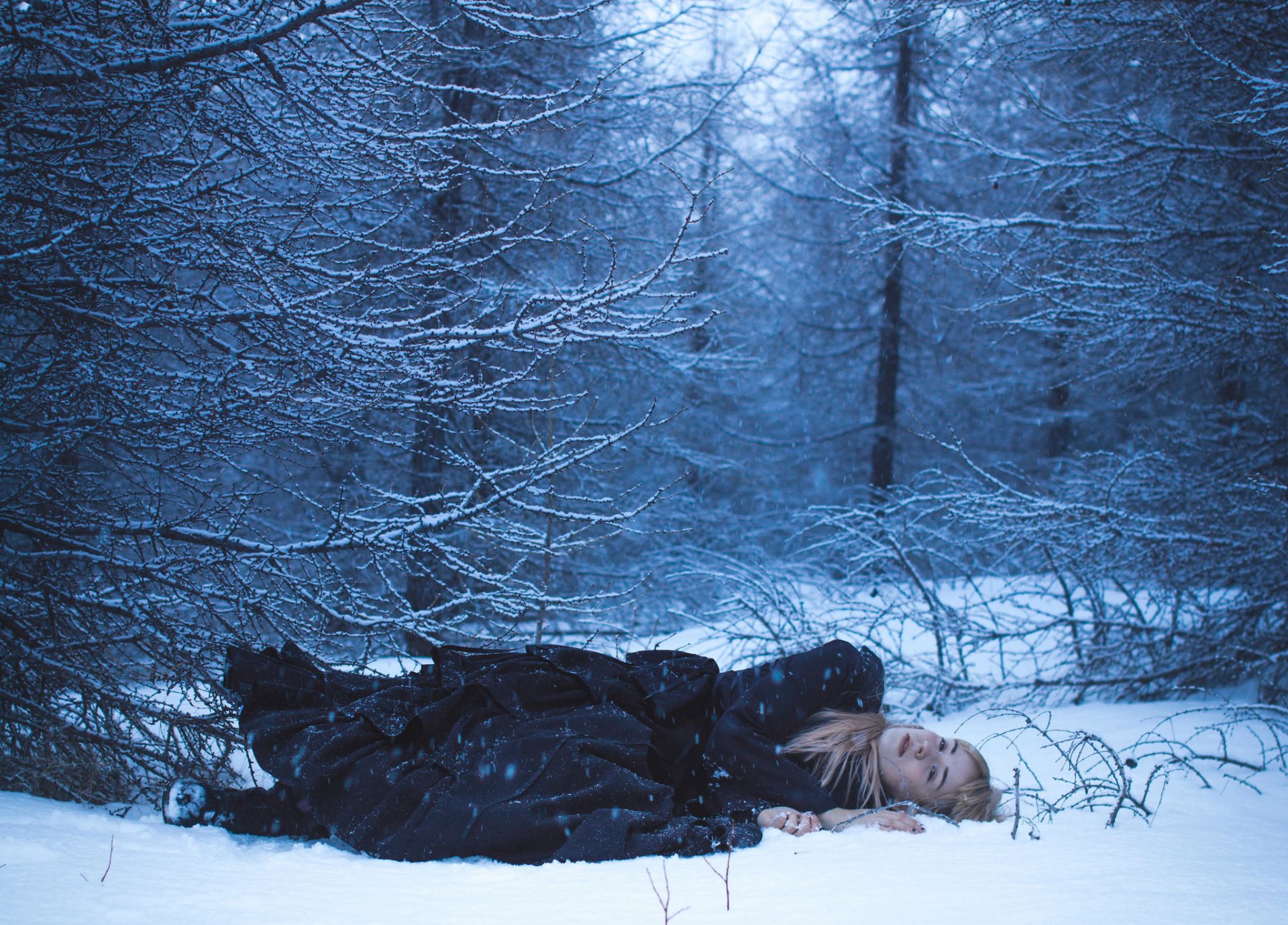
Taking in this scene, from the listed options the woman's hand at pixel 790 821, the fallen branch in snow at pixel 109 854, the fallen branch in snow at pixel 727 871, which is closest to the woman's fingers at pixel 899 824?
the woman's hand at pixel 790 821

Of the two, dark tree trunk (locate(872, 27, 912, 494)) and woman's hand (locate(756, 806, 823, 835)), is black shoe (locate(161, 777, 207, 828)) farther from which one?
dark tree trunk (locate(872, 27, 912, 494))

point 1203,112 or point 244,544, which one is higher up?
point 1203,112

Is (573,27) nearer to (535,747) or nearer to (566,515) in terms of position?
(566,515)

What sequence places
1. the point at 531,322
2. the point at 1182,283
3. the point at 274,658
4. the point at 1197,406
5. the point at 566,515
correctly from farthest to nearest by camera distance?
1. the point at 1197,406
2. the point at 1182,283
3. the point at 566,515
4. the point at 531,322
5. the point at 274,658

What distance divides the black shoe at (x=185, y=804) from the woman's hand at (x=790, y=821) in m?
1.81

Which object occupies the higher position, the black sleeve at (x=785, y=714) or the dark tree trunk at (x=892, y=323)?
the dark tree trunk at (x=892, y=323)

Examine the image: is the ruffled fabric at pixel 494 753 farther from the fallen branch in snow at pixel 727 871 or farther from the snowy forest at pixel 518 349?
the snowy forest at pixel 518 349

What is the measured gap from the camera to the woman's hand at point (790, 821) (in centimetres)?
266

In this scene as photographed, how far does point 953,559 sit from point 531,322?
12.2 feet

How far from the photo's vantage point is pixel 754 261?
13.9 meters

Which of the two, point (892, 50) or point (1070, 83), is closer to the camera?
point (1070, 83)

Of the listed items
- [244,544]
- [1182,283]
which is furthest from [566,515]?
[1182,283]

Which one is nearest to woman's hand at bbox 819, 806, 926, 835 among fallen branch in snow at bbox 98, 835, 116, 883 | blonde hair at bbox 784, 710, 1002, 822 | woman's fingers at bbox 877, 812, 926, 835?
woman's fingers at bbox 877, 812, 926, 835

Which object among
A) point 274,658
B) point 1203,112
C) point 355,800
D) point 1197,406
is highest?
point 1203,112
